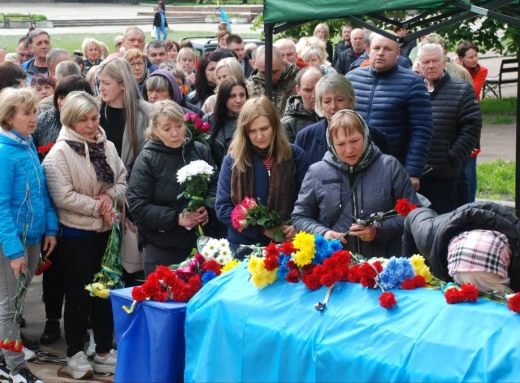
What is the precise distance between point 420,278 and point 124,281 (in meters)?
3.26

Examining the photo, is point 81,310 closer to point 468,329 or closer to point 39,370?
point 39,370

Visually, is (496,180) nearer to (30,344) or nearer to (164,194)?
(164,194)

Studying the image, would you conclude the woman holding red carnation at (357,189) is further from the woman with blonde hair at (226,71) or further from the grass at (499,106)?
the grass at (499,106)

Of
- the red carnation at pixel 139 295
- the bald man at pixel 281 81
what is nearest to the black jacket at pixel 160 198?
the red carnation at pixel 139 295

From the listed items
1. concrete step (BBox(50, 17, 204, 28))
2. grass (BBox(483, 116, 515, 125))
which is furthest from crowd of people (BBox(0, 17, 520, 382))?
concrete step (BBox(50, 17, 204, 28))

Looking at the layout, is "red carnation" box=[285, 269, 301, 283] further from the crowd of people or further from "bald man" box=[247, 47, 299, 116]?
"bald man" box=[247, 47, 299, 116]

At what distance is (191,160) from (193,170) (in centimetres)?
40

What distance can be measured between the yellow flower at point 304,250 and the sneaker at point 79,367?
258 cm

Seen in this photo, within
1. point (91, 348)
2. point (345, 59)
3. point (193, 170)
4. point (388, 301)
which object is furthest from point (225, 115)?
point (345, 59)

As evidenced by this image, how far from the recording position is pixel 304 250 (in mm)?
4258

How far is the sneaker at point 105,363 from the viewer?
251 inches

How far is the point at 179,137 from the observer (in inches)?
245

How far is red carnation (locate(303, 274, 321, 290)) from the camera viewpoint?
13.7 feet

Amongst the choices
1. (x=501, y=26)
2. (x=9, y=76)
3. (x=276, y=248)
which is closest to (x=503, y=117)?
(x=501, y=26)
